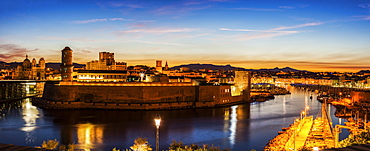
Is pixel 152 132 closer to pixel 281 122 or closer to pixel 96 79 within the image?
pixel 281 122

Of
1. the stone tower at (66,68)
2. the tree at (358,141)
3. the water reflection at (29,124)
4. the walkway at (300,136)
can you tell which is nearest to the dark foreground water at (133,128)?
the water reflection at (29,124)

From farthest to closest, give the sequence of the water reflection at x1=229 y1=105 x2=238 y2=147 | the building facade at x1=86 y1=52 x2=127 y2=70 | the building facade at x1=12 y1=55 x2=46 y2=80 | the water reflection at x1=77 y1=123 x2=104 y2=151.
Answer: the building facade at x1=12 y1=55 x2=46 y2=80 → the building facade at x1=86 y1=52 x2=127 y2=70 → the water reflection at x1=229 y1=105 x2=238 y2=147 → the water reflection at x1=77 y1=123 x2=104 y2=151

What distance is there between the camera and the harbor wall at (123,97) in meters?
27.8

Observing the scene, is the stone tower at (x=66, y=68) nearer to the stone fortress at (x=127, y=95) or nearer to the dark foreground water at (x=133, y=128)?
the stone fortress at (x=127, y=95)

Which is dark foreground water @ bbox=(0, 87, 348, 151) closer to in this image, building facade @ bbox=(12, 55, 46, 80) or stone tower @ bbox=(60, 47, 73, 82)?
stone tower @ bbox=(60, 47, 73, 82)

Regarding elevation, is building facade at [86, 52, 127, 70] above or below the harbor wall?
above

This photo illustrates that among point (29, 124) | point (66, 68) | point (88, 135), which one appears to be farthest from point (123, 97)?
point (88, 135)

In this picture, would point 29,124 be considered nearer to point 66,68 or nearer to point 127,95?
point 127,95

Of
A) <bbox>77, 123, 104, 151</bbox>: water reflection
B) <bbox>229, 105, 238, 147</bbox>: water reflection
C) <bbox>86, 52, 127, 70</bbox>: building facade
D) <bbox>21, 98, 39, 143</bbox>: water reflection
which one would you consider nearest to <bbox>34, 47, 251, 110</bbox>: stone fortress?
<bbox>21, 98, 39, 143</bbox>: water reflection

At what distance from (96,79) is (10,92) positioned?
10330 millimetres

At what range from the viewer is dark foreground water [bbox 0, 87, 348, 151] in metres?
15.6

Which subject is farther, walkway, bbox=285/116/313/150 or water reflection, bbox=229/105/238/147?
water reflection, bbox=229/105/238/147

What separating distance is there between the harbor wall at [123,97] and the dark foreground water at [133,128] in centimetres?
162

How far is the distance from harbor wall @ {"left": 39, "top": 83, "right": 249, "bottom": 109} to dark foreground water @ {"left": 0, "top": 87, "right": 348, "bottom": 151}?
5.30ft
